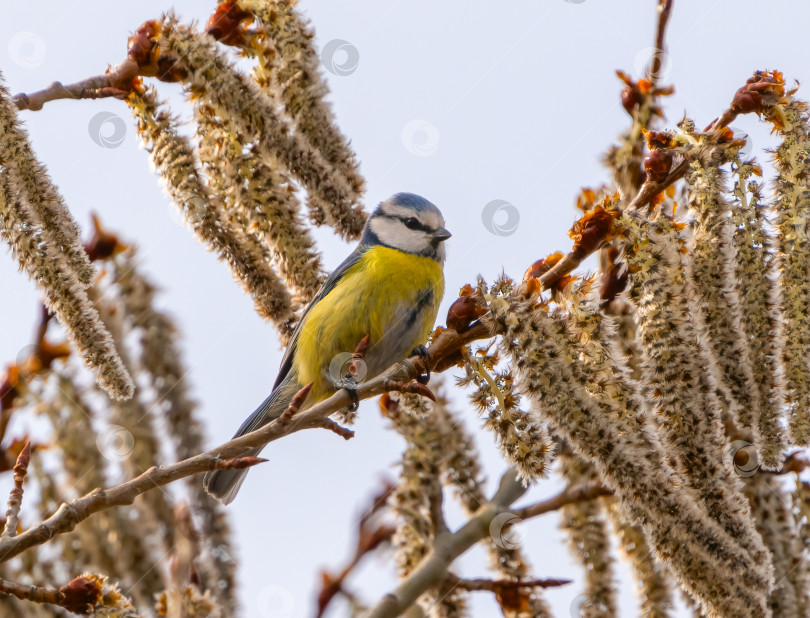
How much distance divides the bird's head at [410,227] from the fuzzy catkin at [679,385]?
6.52 feet

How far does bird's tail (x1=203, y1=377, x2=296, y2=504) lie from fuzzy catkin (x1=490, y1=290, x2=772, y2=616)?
1.47 meters

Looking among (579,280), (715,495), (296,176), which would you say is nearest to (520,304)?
(579,280)

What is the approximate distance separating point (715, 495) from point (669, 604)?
3.52 ft

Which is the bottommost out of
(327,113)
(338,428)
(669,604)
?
(669,604)

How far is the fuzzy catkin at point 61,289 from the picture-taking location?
5.84 feet

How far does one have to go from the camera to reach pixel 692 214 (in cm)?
197

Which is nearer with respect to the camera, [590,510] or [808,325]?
[808,325]

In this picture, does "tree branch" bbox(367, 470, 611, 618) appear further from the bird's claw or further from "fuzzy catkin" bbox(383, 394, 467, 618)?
the bird's claw

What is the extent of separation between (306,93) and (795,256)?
1.30 meters

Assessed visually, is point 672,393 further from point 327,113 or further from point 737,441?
point 327,113

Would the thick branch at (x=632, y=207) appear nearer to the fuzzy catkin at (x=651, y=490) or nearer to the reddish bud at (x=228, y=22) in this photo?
the fuzzy catkin at (x=651, y=490)

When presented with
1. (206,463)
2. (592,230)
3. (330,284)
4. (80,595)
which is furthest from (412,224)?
(80,595)

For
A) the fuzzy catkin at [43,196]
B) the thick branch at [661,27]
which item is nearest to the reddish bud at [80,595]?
the fuzzy catkin at [43,196]

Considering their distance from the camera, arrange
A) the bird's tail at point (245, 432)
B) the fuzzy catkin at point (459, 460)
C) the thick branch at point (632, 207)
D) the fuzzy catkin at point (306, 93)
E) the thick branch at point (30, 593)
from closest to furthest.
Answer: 1. the thick branch at point (30, 593)
2. the thick branch at point (632, 207)
3. the fuzzy catkin at point (306, 93)
4. the fuzzy catkin at point (459, 460)
5. the bird's tail at point (245, 432)
